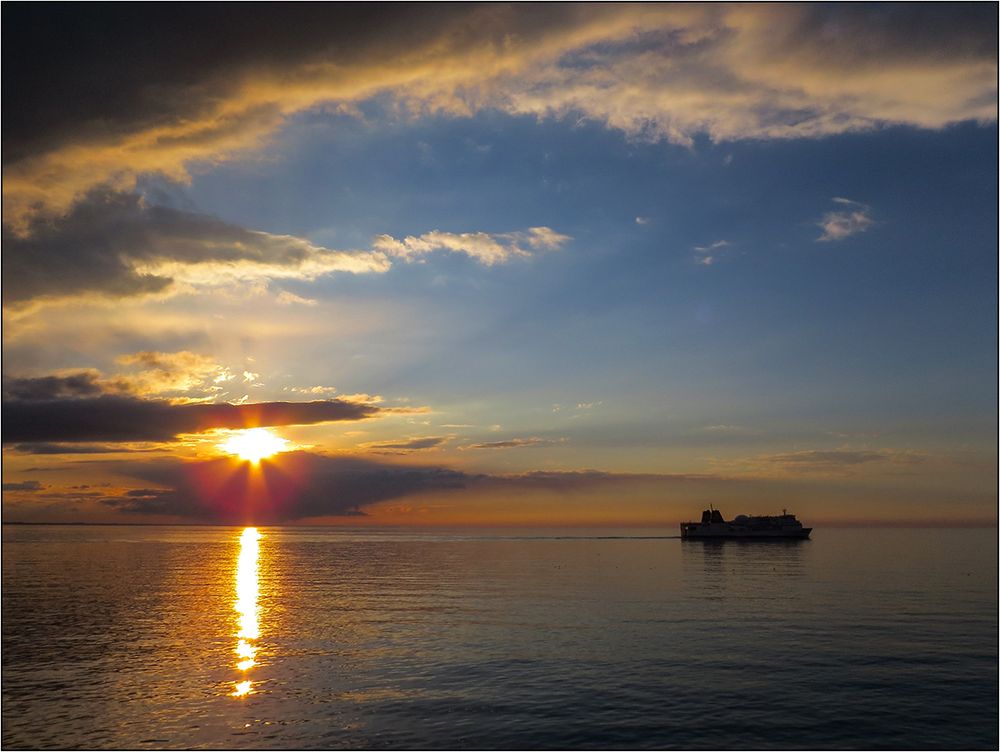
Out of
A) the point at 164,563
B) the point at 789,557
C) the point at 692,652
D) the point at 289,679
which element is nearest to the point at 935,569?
the point at 789,557

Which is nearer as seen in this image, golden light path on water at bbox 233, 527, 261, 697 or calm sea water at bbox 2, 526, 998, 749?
calm sea water at bbox 2, 526, 998, 749

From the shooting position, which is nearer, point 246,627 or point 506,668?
point 506,668

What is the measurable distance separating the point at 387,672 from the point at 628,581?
65301 mm

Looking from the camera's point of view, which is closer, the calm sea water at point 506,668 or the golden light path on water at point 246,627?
the calm sea water at point 506,668

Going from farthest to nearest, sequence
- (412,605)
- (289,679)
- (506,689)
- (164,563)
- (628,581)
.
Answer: (164,563) → (628,581) → (412,605) → (289,679) → (506,689)

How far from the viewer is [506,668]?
149 feet

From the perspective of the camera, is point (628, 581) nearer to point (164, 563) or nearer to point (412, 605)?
point (412, 605)

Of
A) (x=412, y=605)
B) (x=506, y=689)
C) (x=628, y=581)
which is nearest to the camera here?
(x=506, y=689)

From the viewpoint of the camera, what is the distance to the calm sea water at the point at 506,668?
34031 millimetres

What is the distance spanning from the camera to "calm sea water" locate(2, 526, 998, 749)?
1340 inches

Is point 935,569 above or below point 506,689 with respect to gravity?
below

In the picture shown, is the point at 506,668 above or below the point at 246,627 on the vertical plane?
above

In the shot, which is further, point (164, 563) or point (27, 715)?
point (164, 563)

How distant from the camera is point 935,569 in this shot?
12731 cm
